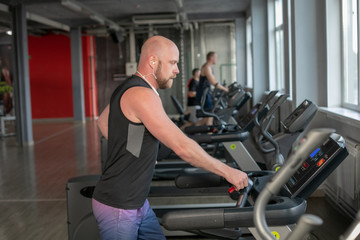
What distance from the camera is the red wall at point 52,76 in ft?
47.2

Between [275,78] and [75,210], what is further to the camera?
[275,78]

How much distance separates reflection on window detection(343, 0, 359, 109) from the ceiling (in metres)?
5.30

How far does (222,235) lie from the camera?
2.24 meters

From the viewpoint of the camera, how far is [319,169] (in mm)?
1844

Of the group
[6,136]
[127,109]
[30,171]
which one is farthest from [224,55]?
[127,109]

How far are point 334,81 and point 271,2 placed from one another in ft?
15.7

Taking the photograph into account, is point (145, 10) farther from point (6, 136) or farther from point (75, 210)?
point (75, 210)

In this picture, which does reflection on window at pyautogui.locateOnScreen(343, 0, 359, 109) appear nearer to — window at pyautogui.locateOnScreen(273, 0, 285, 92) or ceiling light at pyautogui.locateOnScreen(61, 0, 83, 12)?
window at pyautogui.locateOnScreen(273, 0, 285, 92)

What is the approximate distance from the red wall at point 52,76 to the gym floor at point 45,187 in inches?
185

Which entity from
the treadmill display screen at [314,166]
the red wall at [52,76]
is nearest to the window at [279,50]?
the treadmill display screen at [314,166]

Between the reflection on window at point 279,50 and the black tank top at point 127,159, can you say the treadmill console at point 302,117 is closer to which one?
the black tank top at point 127,159

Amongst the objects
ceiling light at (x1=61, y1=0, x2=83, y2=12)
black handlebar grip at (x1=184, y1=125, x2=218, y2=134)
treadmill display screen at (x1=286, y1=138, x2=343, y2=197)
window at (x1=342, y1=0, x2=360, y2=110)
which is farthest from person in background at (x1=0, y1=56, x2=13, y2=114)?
treadmill display screen at (x1=286, y1=138, x2=343, y2=197)

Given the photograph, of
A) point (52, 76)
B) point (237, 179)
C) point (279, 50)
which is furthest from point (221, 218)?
point (52, 76)

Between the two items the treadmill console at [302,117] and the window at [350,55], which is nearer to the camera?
the treadmill console at [302,117]
